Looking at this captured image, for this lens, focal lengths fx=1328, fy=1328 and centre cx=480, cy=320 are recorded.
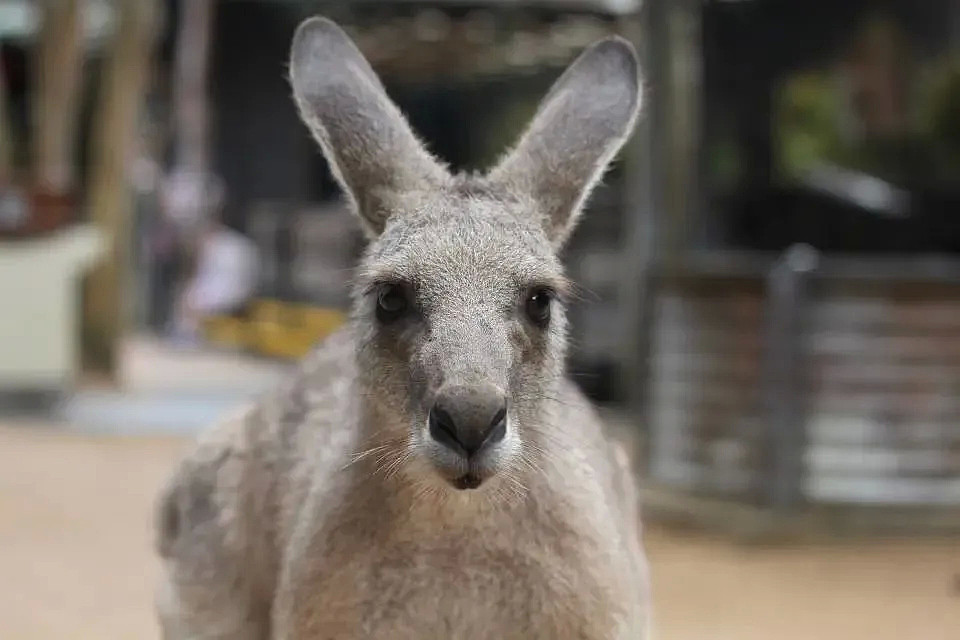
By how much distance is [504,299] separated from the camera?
6.76 ft

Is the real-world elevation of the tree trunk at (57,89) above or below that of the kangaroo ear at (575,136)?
above

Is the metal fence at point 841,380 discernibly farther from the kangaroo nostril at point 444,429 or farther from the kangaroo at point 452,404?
the kangaroo nostril at point 444,429

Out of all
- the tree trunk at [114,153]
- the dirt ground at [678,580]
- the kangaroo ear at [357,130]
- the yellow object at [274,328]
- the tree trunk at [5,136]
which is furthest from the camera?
the tree trunk at [114,153]

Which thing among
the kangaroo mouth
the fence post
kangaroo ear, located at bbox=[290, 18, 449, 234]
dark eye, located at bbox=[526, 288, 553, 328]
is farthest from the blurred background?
the kangaroo mouth

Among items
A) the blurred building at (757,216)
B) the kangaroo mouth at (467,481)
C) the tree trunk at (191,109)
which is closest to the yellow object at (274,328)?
the blurred building at (757,216)

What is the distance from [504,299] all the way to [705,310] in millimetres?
2892

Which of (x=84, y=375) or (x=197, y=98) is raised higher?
(x=197, y=98)

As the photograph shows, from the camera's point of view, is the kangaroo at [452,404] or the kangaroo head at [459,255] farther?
the kangaroo at [452,404]

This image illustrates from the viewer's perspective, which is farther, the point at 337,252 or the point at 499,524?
the point at 337,252

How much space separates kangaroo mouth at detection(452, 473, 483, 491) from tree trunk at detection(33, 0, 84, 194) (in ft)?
20.0

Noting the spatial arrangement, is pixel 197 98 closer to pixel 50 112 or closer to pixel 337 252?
pixel 50 112

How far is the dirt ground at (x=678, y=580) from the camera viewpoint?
3.45 m

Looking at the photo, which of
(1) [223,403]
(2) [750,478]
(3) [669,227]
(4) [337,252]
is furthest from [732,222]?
(1) [223,403]

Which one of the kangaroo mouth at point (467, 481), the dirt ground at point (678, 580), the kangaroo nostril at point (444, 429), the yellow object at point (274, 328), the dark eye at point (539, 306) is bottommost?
the dirt ground at point (678, 580)
